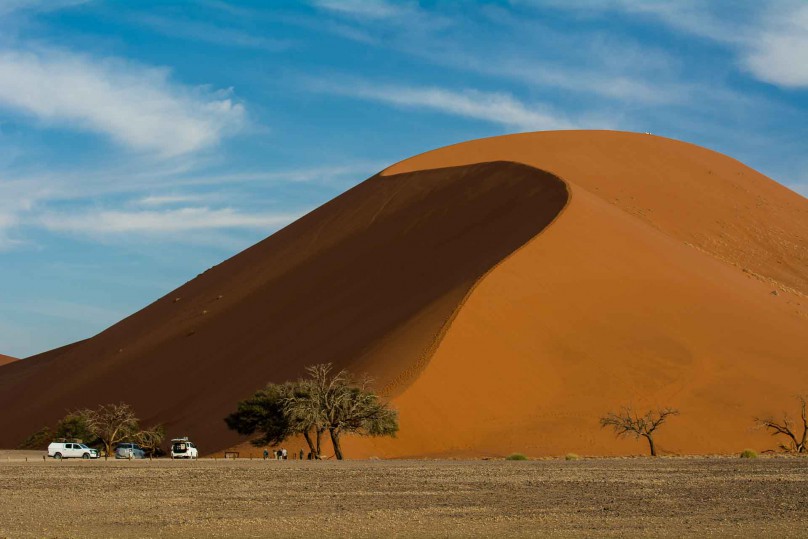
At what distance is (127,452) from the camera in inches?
1801

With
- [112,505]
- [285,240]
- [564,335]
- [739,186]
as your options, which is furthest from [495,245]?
[112,505]

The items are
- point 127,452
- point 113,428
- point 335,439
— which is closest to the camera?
point 335,439

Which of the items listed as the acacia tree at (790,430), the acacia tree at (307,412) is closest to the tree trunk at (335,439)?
the acacia tree at (307,412)

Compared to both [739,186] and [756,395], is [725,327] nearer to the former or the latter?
[756,395]

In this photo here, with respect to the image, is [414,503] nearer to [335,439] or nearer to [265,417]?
[335,439]

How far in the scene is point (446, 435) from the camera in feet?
141

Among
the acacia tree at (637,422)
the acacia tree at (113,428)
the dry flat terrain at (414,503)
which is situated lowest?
the dry flat terrain at (414,503)

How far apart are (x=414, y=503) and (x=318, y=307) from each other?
141 feet

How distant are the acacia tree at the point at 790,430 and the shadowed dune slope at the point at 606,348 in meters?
0.49

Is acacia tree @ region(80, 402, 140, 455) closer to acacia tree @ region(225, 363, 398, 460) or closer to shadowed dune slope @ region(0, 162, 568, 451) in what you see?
shadowed dune slope @ region(0, 162, 568, 451)

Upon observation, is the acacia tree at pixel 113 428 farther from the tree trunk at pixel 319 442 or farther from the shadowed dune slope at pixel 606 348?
the shadowed dune slope at pixel 606 348

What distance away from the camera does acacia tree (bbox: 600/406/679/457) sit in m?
40.1

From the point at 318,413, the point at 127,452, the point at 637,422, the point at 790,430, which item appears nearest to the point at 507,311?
the point at 637,422

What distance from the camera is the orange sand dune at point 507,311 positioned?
4475 centimetres
